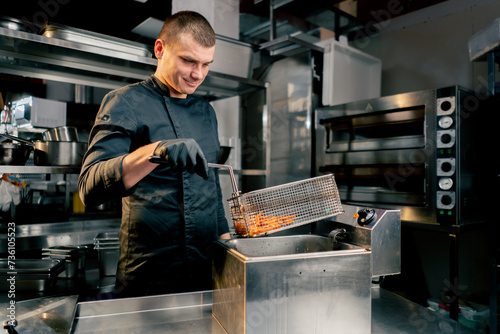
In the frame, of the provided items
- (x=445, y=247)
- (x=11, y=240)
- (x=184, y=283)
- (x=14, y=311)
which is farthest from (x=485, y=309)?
(x=11, y=240)

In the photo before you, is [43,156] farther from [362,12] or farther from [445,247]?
[362,12]

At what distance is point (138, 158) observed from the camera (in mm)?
945

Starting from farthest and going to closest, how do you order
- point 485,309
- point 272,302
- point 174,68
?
point 485,309 < point 174,68 < point 272,302

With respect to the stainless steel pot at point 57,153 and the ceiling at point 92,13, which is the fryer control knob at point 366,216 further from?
the ceiling at point 92,13

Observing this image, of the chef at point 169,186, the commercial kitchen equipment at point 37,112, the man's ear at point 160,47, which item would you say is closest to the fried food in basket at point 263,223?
the chef at point 169,186

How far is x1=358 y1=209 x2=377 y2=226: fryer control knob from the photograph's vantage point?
101cm

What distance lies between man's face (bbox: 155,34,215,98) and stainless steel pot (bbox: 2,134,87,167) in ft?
1.99

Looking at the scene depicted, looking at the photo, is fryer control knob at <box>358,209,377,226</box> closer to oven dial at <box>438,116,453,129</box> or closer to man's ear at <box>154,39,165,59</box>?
man's ear at <box>154,39,165,59</box>

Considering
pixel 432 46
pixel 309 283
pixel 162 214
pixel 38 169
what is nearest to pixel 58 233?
pixel 38 169

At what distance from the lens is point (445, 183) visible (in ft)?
6.98

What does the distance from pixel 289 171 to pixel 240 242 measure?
2.02m

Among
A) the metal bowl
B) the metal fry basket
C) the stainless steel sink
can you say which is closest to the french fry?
the metal fry basket

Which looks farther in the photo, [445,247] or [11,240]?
[445,247]

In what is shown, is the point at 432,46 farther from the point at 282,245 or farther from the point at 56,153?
the point at 56,153
